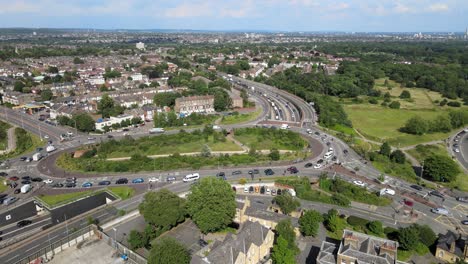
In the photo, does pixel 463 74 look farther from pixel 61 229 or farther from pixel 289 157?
pixel 61 229

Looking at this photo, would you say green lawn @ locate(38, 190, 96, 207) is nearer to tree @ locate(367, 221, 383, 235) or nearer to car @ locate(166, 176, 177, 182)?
car @ locate(166, 176, 177, 182)

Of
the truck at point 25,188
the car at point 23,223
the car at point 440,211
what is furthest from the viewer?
the truck at point 25,188

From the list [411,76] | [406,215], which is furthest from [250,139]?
[411,76]

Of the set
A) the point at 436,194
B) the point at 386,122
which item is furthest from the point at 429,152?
the point at 386,122

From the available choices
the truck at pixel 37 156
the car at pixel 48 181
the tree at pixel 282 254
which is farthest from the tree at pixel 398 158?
the truck at pixel 37 156

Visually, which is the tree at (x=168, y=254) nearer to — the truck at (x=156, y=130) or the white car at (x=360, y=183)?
the white car at (x=360, y=183)

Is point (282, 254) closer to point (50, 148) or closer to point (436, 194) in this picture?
point (436, 194)

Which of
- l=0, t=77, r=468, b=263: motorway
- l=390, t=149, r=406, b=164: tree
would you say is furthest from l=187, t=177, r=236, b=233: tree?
l=390, t=149, r=406, b=164: tree
